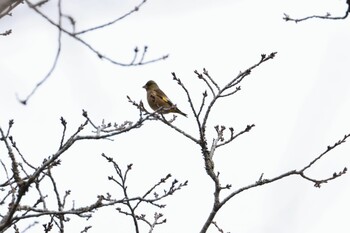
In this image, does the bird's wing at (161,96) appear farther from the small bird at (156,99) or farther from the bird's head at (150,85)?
the bird's head at (150,85)

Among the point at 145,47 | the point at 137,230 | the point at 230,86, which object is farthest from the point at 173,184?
the point at 145,47

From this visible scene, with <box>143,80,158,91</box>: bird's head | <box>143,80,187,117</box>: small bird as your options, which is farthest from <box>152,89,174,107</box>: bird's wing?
<box>143,80,158,91</box>: bird's head

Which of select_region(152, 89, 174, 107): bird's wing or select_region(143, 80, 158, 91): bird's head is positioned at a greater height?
select_region(143, 80, 158, 91): bird's head

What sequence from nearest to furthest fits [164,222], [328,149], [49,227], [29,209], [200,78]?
[29,209] < [328,149] < [49,227] < [200,78] < [164,222]

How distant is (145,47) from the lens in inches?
184

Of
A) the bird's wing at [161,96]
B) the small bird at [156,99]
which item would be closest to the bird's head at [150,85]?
the small bird at [156,99]

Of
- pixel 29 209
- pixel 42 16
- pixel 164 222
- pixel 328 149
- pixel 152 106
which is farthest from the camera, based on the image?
pixel 152 106

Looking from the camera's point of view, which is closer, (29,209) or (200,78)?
(29,209)

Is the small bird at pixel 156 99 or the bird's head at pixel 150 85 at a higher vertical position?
the bird's head at pixel 150 85

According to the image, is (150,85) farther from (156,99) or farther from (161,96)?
(156,99)

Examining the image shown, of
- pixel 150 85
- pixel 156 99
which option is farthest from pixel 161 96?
pixel 150 85

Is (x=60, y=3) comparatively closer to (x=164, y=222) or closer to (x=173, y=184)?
(x=173, y=184)

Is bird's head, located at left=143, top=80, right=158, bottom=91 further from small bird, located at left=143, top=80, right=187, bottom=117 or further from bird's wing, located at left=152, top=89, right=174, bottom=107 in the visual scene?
bird's wing, located at left=152, top=89, right=174, bottom=107

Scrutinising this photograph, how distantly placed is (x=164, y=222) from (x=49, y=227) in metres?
1.46
